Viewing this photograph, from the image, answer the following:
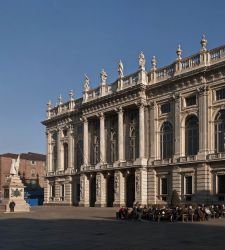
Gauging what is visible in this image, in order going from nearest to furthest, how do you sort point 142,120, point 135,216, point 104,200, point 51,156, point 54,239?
point 54,239 → point 135,216 → point 142,120 → point 104,200 → point 51,156

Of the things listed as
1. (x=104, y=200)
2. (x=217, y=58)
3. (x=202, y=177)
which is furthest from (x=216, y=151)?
(x=104, y=200)

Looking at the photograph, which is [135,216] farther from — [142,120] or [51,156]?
[51,156]

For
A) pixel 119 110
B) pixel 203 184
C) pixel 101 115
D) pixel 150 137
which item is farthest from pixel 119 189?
pixel 203 184

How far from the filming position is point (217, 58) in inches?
1932

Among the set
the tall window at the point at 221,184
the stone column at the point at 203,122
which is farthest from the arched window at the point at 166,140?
the tall window at the point at 221,184

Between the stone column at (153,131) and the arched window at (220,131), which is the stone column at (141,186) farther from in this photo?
the arched window at (220,131)

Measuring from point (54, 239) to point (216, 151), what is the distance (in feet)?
99.6

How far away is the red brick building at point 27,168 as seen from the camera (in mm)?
113312

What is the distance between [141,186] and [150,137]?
6166mm

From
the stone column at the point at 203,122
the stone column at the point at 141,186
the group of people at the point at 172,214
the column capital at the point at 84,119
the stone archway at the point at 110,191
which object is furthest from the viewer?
the column capital at the point at 84,119

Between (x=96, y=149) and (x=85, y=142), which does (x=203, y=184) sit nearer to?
(x=96, y=149)

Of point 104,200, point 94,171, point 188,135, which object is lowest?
point 104,200

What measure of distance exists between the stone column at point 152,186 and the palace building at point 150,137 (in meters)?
0.12

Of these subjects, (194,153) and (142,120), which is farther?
(142,120)
